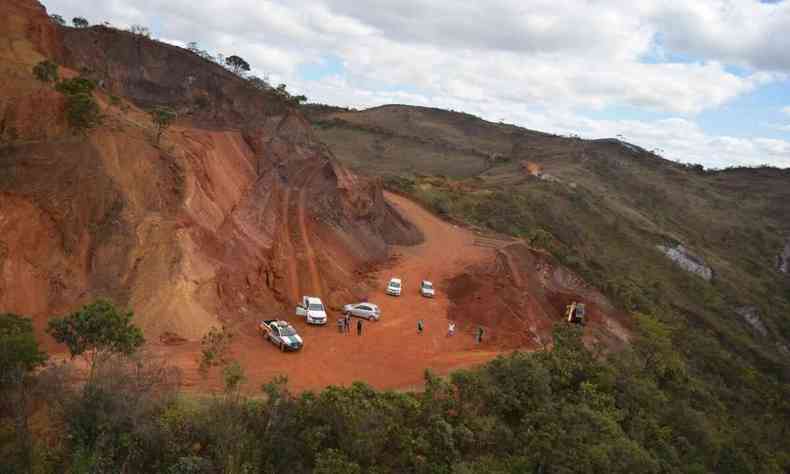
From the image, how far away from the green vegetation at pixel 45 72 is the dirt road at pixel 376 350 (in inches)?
626

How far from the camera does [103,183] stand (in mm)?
26594

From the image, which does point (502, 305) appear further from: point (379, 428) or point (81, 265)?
point (81, 265)

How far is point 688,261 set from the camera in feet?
218

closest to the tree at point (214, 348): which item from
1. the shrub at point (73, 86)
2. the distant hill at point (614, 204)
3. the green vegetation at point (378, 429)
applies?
the green vegetation at point (378, 429)

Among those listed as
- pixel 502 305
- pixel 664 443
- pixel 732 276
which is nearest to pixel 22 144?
pixel 502 305

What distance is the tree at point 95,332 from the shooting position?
18266 millimetres

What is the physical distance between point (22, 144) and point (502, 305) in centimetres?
2793

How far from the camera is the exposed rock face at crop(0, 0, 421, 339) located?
24312 millimetres

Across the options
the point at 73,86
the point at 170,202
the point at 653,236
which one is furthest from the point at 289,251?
the point at 653,236

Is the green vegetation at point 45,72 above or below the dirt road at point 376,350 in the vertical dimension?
above

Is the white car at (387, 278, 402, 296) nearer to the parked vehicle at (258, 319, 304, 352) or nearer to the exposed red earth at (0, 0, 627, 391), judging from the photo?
the exposed red earth at (0, 0, 627, 391)

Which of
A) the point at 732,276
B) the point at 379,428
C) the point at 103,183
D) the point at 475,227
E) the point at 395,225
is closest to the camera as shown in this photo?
the point at 379,428

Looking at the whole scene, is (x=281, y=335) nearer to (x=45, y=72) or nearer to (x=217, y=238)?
(x=217, y=238)

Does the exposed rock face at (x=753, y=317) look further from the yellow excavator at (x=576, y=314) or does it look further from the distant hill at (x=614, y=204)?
the yellow excavator at (x=576, y=314)
